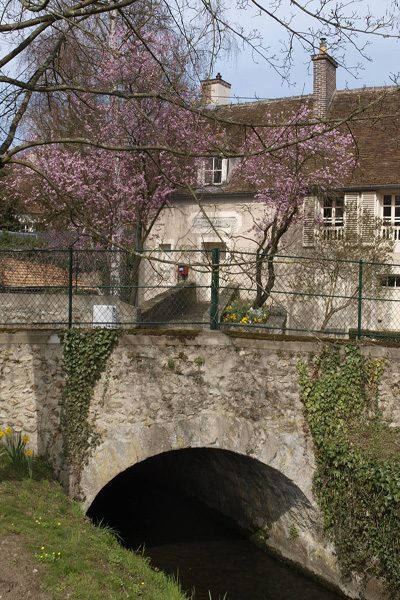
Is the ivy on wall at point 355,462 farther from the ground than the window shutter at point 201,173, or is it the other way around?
the window shutter at point 201,173

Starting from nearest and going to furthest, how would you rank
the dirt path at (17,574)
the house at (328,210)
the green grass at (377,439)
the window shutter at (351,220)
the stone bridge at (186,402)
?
the dirt path at (17,574) → the green grass at (377,439) → the stone bridge at (186,402) → the house at (328,210) → the window shutter at (351,220)

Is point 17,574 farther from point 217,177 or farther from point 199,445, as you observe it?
point 217,177

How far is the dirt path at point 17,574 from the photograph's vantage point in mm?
6414

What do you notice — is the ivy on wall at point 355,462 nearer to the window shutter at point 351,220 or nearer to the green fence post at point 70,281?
the green fence post at point 70,281

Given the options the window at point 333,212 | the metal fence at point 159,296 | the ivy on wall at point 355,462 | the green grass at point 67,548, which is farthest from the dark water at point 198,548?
the window at point 333,212

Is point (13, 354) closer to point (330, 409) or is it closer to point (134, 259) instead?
point (134, 259)

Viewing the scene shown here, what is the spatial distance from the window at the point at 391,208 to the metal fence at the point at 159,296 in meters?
6.26

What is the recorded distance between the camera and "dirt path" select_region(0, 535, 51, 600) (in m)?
6.41

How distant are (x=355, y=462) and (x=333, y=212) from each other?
498 inches

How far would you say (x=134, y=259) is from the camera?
39.5 feet

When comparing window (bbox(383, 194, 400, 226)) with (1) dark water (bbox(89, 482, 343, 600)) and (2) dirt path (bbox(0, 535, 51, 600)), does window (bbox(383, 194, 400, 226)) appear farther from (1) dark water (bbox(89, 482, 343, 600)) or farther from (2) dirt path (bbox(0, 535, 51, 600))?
(2) dirt path (bbox(0, 535, 51, 600))

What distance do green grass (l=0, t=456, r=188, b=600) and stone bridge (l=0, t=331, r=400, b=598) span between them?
81 cm

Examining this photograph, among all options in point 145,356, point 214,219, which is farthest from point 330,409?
point 214,219

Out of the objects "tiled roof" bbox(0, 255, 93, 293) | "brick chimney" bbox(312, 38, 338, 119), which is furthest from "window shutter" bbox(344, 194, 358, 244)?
"tiled roof" bbox(0, 255, 93, 293)
